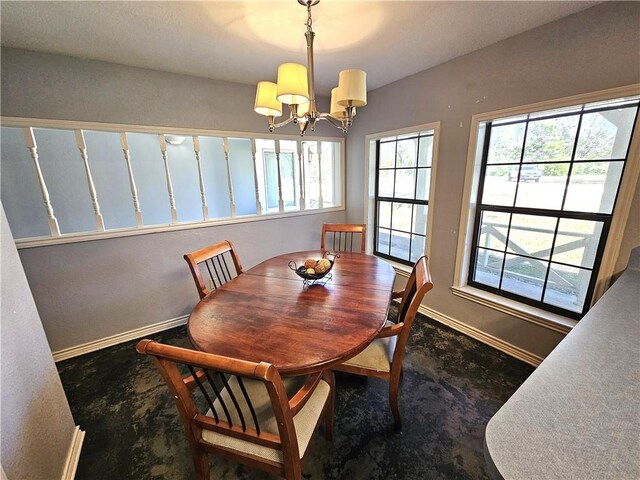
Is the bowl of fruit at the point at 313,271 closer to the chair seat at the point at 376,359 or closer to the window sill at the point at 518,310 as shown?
the chair seat at the point at 376,359

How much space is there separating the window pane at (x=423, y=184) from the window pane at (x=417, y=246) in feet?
1.44

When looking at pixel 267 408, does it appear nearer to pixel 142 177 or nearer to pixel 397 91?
pixel 397 91

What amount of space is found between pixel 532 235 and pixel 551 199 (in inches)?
11.4

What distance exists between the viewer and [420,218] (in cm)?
270

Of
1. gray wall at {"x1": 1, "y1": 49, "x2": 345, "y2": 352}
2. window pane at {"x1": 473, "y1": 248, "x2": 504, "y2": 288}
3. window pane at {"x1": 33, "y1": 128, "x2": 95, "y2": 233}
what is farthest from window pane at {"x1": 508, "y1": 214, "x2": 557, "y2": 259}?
window pane at {"x1": 33, "y1": 128, "x2": 95, "y2": 233}

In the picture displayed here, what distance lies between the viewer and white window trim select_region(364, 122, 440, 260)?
2299 mm

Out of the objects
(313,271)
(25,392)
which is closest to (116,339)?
(25,392)

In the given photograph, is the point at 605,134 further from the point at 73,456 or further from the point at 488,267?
the point at 73,456

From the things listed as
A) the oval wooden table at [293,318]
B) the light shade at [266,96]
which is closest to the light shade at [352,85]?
the light shade at [266,96]

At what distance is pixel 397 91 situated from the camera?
252 cm

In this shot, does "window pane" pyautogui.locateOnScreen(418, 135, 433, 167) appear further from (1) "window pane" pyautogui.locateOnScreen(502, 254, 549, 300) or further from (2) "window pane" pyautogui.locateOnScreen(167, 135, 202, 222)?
(2) "window pane" pyautogui.locateOnScreen(167, 135, 202, 222)

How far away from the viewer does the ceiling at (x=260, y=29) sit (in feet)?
4.57

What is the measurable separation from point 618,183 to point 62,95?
3.80 metres

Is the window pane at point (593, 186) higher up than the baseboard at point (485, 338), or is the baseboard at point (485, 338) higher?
the window pane at point (593, 186)
